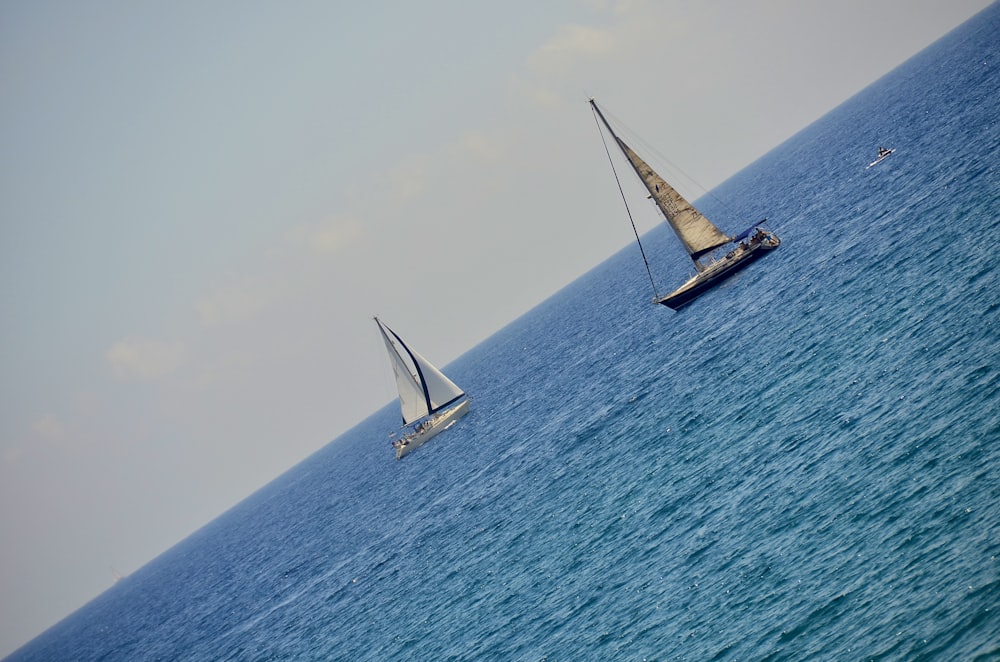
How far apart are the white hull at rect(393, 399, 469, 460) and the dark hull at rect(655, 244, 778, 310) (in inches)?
2008

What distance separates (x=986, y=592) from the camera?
741 inches

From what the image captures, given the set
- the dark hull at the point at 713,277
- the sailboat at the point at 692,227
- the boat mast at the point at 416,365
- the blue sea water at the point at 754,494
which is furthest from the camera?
the boat mast at the point at 416,365

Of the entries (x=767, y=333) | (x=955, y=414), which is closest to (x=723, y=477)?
(x=955, y=414)

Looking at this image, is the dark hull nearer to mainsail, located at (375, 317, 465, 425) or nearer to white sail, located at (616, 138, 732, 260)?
white sail, located at (616, 138, 732, 260)

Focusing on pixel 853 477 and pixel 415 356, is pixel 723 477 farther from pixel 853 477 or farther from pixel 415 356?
pixel 415 356

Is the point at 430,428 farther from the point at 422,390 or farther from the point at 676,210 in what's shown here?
the point at 676,210

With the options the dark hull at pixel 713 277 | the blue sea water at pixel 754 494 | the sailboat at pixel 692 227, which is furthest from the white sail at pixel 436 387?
the sailboat at pixel 692 227

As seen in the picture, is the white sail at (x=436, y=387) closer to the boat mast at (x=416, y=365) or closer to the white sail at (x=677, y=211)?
the boat mast at (x=416, y=365)

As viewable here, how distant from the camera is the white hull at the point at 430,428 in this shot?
12812 centimetres

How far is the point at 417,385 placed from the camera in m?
118

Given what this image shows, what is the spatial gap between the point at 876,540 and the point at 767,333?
35643mm

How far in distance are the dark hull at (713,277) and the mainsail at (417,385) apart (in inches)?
1638

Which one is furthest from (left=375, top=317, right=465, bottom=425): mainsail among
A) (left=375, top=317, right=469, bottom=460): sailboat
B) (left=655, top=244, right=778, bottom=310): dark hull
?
(left=655, top=244, right=778, bottom=310): dark hull

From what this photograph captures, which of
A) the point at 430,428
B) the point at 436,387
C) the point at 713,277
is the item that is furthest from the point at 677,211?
the point at 430,428
